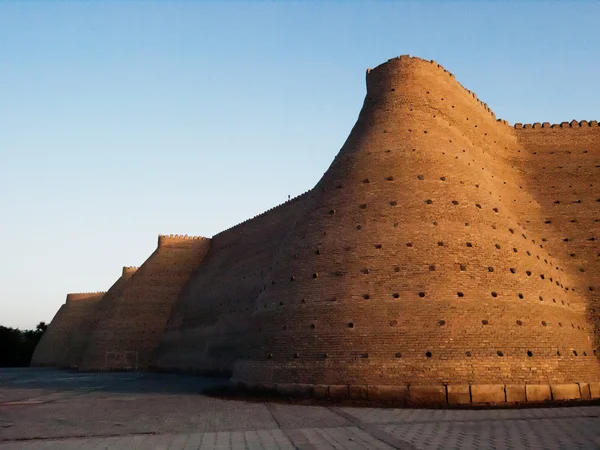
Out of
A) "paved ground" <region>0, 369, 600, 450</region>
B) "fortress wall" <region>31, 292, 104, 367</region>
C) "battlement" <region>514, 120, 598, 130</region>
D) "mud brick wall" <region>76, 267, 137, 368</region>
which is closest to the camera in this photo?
"paved ground" <region>0, 369, 600, 450</region>

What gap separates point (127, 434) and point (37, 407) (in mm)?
6733

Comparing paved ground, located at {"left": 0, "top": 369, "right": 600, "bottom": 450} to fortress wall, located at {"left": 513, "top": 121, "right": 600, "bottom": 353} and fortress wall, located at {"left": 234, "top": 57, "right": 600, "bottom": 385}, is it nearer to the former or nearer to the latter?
fortress wall, located at {"left": 234, "top": 57, "right": 600, "bottom": 385}

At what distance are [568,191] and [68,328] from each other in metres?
46.5

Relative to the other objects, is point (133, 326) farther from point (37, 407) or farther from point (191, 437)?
point (191, 437)

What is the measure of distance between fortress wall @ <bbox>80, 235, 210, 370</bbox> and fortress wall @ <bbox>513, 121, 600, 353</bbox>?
27.3 m

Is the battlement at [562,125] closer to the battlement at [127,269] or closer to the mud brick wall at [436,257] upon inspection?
the mud brick wall at [436,257]

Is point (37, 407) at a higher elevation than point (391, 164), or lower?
lower

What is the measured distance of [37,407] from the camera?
1488 centimetres

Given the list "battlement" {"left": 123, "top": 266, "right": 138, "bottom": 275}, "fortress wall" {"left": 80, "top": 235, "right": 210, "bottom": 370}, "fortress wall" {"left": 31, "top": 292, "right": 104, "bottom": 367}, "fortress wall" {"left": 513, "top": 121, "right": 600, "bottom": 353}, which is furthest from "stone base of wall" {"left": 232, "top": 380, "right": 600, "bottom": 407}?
"fortress wall" {"left": 31, "top": 292, "right": 104, "bottom": 367}

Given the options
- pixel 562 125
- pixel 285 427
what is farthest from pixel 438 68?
pixel 285 427

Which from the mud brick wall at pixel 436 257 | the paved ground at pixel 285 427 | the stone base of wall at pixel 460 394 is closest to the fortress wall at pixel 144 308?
the mud brick wall at pixel 436 257

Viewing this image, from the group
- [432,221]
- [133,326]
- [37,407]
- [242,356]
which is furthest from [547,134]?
[133,326]

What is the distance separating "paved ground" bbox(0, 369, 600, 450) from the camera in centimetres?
→ 848

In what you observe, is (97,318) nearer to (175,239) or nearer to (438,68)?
(175,239)
